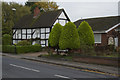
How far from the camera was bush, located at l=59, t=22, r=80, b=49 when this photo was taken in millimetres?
20016

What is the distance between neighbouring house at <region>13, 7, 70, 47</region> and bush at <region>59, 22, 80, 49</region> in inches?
498

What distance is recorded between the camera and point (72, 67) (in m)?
16.5

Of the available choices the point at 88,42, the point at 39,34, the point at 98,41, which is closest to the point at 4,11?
the point at 39,34

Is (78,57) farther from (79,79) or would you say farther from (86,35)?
(79,79)

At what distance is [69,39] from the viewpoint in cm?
2012

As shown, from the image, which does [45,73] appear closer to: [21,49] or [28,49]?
[21,49]

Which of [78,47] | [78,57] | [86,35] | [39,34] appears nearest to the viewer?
[78,57]

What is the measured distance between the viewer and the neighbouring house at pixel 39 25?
33.7m

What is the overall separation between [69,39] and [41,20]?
56.4 ft

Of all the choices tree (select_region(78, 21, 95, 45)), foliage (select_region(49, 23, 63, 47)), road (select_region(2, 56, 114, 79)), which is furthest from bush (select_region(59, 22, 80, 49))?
road (select_region(2, 56, 114, 79))

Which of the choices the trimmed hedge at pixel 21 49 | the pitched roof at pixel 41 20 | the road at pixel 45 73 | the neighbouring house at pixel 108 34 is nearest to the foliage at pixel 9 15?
the pitched roof at pixel 41 20

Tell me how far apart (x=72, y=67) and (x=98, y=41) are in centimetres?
1289

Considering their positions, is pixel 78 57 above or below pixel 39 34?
below

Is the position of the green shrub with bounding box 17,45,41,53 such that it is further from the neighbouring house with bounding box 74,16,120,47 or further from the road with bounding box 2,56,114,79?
the road with bounding box 2,56,114,79
